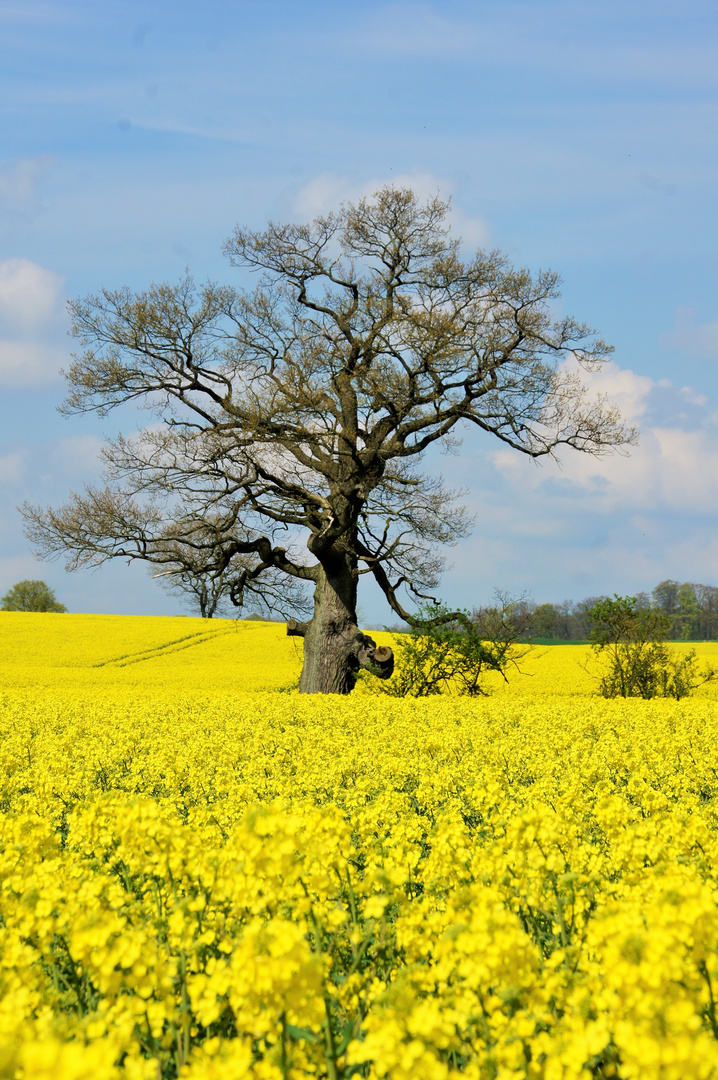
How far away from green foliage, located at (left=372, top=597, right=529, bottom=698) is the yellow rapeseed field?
9.55 meters

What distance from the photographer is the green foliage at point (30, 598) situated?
196 ft

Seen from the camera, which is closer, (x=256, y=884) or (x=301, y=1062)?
(x=301, y=1062)

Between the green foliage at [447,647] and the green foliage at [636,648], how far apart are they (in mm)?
2130

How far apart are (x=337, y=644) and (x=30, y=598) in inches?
1961

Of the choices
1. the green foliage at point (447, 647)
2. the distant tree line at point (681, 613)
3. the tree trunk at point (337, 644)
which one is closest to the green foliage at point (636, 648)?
the green foliage at point (447, 647)

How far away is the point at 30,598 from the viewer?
60.0m

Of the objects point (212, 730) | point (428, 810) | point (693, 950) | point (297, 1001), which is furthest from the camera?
Answer: point (212, 730)

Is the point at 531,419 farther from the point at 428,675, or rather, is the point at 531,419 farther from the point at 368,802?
the point at 368,802

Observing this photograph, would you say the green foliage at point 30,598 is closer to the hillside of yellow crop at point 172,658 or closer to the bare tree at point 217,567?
the hillside of yellow crop at point 172,658

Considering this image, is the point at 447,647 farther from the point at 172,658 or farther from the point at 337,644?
the point at 172,658

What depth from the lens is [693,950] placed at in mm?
2250

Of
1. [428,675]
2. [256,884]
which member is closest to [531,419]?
[428,675]

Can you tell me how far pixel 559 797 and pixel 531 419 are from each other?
13.4 m

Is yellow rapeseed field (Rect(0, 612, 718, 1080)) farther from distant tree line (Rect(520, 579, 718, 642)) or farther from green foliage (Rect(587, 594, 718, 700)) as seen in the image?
distant tree line (Rect(520, 579, 718, 642))
